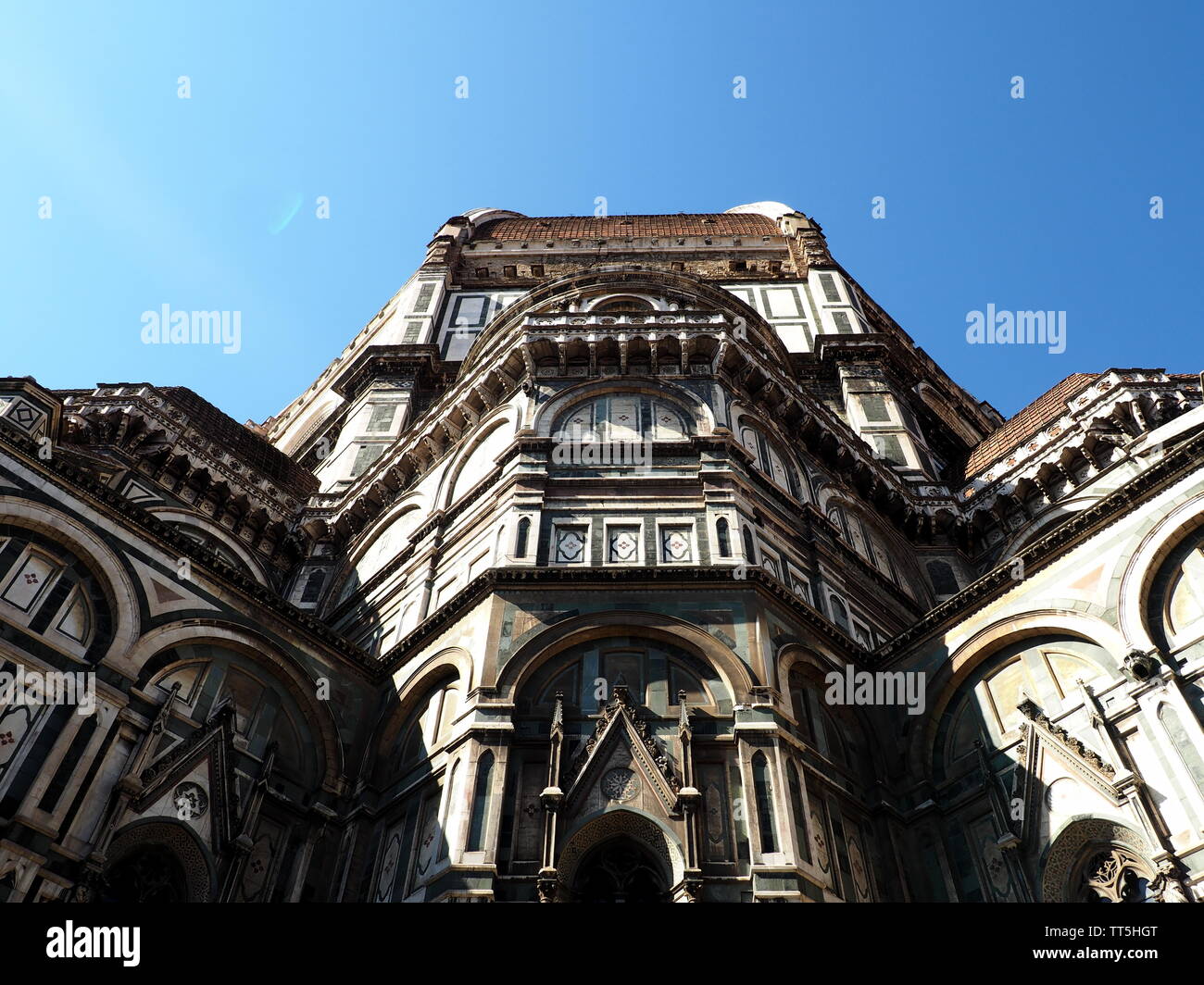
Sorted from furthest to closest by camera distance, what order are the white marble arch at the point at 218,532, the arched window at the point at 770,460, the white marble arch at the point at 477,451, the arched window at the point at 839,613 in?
the white marble arch at the point at 218,532
the white marble arch at the point at 477,451
the arched window at the point at 770,460
the arched window at the point at 839,613

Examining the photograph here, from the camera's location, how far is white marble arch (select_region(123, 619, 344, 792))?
18.0 meters

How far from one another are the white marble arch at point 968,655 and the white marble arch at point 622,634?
3965 millimetres

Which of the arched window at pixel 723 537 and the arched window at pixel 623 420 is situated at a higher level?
the arched window at pixel 623 420

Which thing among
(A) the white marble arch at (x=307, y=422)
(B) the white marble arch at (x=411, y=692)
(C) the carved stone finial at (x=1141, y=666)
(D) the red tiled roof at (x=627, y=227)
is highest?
(D) the red tiled roof at (x=627, y=227)

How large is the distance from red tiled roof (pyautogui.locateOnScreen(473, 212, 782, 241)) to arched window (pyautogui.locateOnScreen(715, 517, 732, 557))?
37318 millimetres

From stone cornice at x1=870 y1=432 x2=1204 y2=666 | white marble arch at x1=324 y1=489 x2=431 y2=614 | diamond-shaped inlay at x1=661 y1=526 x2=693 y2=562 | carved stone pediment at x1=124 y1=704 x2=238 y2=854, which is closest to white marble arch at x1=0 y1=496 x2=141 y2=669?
carved stone pediment at x1=124 y1=704 x2=238 y2=854

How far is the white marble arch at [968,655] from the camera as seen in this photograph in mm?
17594

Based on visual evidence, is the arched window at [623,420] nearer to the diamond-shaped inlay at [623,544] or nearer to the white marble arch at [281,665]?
the diamond-shaped inlay at [623,544]

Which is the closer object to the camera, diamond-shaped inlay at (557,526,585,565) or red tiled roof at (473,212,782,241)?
diamond-shaped inlay at (557,526,585,565)

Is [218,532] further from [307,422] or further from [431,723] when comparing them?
[307,422]

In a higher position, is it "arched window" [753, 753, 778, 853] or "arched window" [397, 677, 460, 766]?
"arched window" [397, 677, 460, 766]

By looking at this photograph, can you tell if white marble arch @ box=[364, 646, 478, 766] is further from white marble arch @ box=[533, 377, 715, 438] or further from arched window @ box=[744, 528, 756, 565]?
white marble arch @ box=[533, 377, 715, 438]

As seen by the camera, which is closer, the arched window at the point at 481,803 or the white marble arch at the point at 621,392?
the arched window at the point at 481,803

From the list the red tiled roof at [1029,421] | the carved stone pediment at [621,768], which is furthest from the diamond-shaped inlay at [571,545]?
the red tiled roof at [1029,421]
